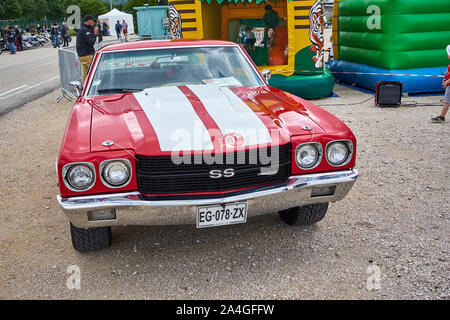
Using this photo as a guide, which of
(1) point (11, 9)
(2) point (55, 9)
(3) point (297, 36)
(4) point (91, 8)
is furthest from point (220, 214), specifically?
(2) point (55, 9)

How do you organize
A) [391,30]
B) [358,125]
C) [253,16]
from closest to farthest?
[358,125] → [391,30] → [253,16]

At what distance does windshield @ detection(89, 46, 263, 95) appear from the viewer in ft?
12.5

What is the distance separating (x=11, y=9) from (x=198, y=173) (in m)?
→ 57.1

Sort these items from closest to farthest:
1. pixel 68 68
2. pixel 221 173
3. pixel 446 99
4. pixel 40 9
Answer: pixel 221 173, pixel 446 99, pixel 68 68, pixel 40 9

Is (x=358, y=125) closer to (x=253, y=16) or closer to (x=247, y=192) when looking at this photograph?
(x=247, y=192)

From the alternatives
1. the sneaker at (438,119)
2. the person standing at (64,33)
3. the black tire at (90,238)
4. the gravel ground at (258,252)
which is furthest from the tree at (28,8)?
the black tire at (90,238)

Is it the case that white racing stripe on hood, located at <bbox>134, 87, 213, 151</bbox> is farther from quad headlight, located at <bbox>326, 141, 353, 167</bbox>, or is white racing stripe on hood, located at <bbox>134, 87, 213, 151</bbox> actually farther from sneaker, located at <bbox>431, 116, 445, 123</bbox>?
sneaker, located at <bbox>431, 116, 445, 123</bbox>

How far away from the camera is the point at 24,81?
1355 centimetres

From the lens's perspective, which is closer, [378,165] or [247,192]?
[247,192]

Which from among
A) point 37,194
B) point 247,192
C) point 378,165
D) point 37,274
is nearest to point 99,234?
point 37,274

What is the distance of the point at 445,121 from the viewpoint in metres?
7.20

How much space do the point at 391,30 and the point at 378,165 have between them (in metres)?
5.10

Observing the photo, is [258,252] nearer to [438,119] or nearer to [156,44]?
[156,44]

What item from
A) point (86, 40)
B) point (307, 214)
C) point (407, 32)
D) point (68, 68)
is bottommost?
point (307, 214)
